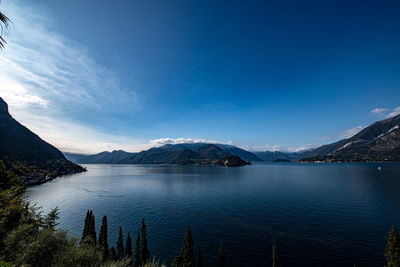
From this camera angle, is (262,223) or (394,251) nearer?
(394,251)

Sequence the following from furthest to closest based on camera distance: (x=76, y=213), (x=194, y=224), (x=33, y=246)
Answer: (x=76, y=213) < (x=194, y=224) < (x=33, y=246)

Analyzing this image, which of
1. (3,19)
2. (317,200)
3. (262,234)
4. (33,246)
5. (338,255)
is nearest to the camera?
(3,19)

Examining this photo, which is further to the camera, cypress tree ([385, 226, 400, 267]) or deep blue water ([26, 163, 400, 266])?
deep blue water ([26, 163, 400, 266])

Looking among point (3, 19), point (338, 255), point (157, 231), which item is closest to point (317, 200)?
point (338, 255)

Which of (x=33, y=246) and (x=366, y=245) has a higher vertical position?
(x=33, y=246)

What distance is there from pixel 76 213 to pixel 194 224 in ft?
173

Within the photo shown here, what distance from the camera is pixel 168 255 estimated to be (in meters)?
39.3

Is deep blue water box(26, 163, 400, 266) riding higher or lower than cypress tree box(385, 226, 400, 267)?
lower

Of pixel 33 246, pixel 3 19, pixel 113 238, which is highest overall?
pixel 3 19

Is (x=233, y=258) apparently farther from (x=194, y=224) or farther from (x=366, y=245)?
(x=366, y=245)

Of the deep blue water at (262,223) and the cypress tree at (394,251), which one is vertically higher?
the cypress tree at (394,251)

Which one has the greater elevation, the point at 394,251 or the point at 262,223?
the point at 394,251

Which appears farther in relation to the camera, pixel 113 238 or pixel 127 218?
pixel 127 218

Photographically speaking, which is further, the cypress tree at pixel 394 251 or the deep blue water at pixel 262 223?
the deep blue water at pixel 262 223
